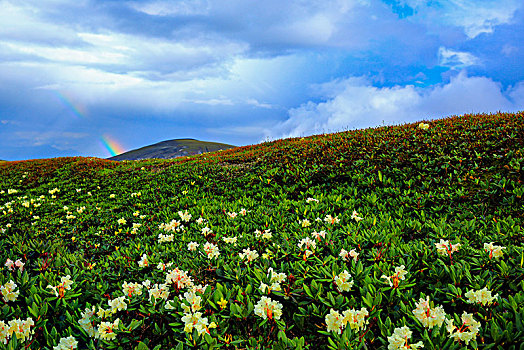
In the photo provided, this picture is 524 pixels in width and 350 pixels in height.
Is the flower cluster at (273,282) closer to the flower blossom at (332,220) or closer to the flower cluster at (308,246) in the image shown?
the flower cluster at (308,246)

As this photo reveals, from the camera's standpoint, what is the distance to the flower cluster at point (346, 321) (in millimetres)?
2715

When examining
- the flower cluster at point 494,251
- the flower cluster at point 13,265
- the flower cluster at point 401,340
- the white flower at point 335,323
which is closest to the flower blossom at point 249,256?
the white flower at point 335,323

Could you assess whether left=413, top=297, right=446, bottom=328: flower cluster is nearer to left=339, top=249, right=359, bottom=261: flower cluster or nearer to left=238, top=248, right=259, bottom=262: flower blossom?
left=339, top=249, right=359, bottom=261: flower cluster

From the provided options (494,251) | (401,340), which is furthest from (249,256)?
(494,251)

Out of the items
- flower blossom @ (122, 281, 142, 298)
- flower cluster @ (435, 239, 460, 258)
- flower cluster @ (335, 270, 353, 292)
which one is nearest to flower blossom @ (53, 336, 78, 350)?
flower blossom @ (122, 281, 142, 298)

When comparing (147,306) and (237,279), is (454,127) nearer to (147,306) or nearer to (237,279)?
(237,279)

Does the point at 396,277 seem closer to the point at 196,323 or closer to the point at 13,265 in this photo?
the point at 196,323

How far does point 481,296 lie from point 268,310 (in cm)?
218

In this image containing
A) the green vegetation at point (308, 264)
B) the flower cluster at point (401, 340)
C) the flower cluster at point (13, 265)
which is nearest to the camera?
the flower cluster at point (401, 340)

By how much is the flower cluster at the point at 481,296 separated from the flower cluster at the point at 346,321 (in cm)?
114

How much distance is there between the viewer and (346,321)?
2.74 m

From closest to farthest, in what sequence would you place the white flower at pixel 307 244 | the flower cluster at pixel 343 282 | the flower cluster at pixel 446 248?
the flower cluster at pixel 343 282 < the flower cluster at pixel 446 248 < the white flower at pixel 307 244

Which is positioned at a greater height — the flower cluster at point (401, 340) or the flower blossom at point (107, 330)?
the flower blossom at point (107, 330)

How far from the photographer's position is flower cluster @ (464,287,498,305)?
9.39 ft
